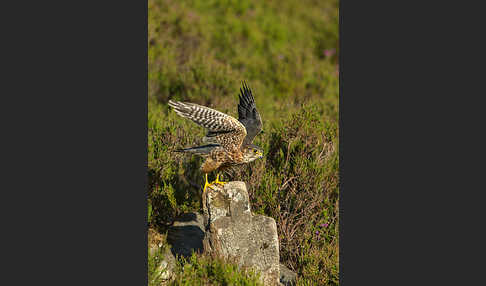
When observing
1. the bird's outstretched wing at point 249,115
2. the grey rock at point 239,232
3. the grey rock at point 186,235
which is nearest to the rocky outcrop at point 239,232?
the grey rock at point 239,232

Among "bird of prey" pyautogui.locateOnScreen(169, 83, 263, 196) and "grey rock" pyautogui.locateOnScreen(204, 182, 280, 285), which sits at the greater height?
"bird of prey" pyautogui.locateOnScreen(169, 83, 263, 196)

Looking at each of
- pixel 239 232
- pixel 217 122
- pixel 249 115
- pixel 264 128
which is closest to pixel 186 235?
pixel 239 232

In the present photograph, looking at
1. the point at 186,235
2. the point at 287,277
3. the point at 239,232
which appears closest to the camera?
the point at 239,232

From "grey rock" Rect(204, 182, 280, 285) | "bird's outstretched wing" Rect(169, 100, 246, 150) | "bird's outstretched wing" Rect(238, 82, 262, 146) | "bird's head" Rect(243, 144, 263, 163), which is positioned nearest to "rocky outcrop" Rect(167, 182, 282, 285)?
"grey rock" Rect(204, 182, 280, 285)

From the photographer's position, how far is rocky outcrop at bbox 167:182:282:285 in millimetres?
6180

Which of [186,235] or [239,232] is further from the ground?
→ [239,232]

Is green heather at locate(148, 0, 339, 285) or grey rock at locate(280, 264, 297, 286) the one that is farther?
green heather at locate(148, 0, 339, 285)

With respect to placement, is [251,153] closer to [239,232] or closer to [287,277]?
[239,232]

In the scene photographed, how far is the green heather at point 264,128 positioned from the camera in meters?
7.57

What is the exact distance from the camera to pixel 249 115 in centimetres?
654

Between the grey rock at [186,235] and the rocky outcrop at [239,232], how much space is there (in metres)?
1.26

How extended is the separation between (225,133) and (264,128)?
3.10 m

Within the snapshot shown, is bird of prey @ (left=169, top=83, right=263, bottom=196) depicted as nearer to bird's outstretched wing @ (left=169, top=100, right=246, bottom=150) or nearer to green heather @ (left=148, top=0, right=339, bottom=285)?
bird's outstretched wing @ (left=169, top=100, right=246, bottom=150)

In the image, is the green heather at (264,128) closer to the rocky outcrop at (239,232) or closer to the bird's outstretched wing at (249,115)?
the rocky outcrop at (239,232)
